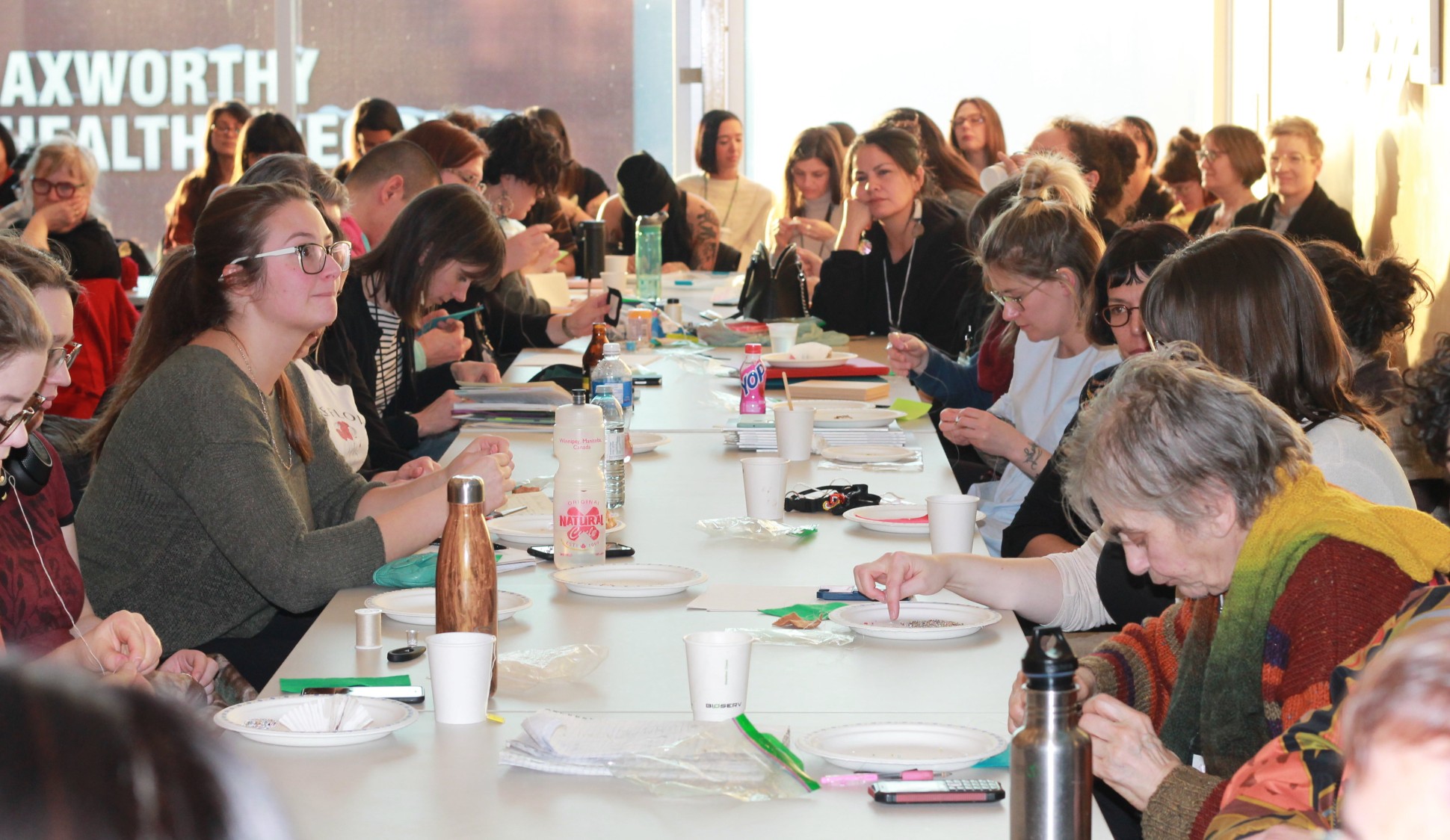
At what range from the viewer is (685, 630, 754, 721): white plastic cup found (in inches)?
60.8

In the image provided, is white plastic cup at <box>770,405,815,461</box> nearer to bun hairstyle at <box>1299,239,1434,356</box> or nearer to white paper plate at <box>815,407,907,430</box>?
white paper plate at <box>815,407,907,430</box>

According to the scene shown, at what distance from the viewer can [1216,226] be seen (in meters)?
6.92

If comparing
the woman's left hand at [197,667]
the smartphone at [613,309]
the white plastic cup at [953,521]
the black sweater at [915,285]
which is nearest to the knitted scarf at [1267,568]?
the white plastic cup at [953,521]

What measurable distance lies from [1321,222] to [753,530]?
4.47 m

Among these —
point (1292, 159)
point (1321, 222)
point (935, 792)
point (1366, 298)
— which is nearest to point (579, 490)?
point (935, 792)

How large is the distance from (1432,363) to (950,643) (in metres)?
0.65

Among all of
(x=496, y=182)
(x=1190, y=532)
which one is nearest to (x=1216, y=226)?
(x=496, y=182)

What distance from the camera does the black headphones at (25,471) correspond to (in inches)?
81.6

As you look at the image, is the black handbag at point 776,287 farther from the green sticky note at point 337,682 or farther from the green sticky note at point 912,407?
the green sticky note at point 337,682

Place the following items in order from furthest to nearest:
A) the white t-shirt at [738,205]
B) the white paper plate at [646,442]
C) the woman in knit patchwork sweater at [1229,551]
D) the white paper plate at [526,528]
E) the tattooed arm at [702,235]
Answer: the white t-shirt at [738,205], the tattooed arm at [702,235], the white paper plate at [646,442], the white paper plate at [526,528], the woman in knit patchwork sweater at [1229,551]

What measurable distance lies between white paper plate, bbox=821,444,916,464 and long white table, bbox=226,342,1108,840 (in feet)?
1.36

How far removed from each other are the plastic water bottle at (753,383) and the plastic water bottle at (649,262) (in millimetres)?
2555

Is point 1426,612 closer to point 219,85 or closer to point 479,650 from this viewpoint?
point 479,650

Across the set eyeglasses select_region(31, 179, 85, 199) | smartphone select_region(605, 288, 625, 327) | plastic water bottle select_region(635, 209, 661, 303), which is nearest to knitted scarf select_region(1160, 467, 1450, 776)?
smartphone select_region(605, 288, 625, 327)
